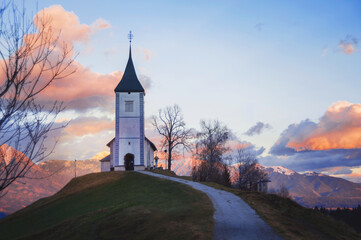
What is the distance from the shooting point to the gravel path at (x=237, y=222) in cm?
1833

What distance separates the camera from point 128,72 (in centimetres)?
5794

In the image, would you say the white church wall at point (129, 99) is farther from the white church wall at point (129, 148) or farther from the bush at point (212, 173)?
the bush at point (212, 173)

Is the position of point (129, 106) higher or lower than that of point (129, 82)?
lower

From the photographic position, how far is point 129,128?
53438 millimetres

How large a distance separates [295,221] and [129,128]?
35.5 m

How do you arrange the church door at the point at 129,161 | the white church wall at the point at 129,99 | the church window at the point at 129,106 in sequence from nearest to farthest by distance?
1. the church door at the point at 129,161
2. the white church wall at the point at 129,99
3. the church window at the point at 129,106

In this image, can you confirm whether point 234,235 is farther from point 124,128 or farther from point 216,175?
point 216,175

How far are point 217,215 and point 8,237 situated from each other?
69.6 feet

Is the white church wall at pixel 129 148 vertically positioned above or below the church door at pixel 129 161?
above

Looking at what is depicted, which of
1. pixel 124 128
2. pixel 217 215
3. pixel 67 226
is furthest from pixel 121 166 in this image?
pixel 217 215

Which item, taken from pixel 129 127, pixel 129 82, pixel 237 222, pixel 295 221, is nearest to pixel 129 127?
pixel 129 127

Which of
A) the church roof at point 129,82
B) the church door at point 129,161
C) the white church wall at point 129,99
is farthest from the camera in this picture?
the church roof at point 129,82

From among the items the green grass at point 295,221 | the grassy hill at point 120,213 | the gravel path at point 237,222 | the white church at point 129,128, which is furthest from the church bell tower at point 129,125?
the green grass at point 295,221

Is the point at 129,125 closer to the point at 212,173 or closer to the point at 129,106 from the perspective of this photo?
the point at 129,106
